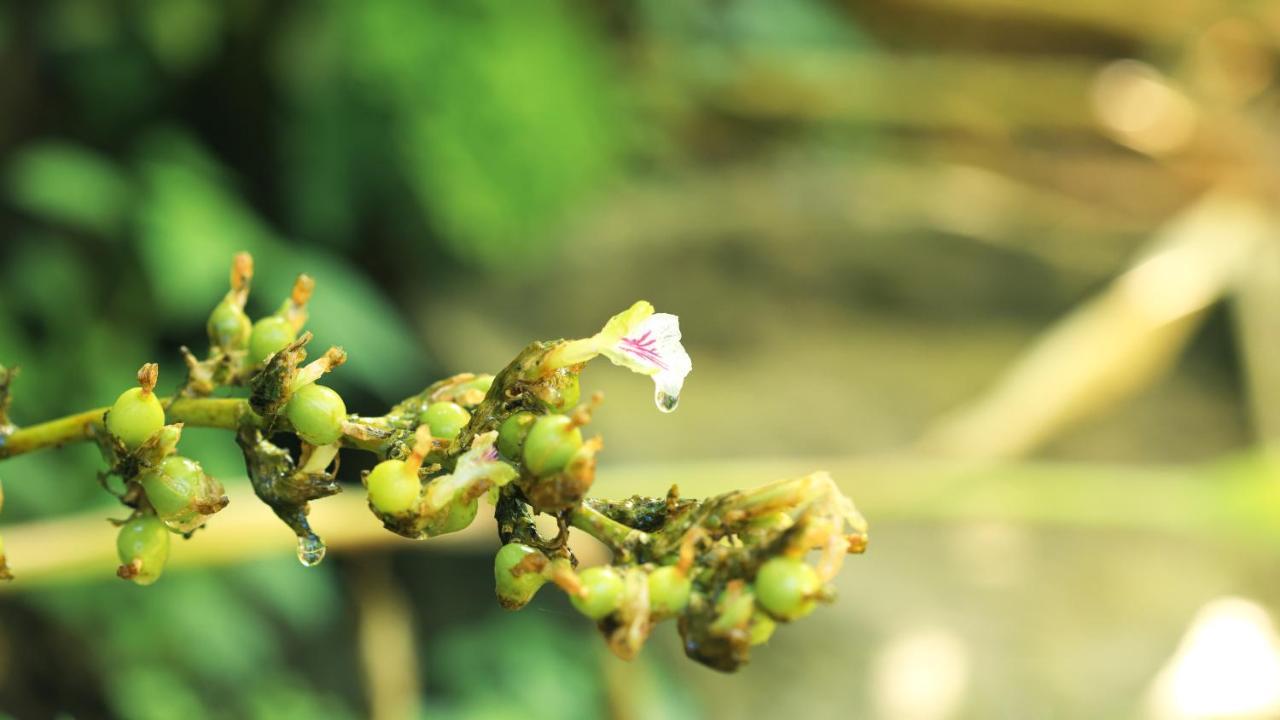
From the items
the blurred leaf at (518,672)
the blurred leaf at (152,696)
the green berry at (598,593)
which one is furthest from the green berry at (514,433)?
the blurred leaf at (518,672)

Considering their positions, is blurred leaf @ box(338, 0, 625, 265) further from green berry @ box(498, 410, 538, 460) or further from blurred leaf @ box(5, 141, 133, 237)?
green berry @ box(498, 410, 538, 460)

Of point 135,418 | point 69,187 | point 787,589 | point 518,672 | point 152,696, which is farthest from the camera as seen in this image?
point 69,187

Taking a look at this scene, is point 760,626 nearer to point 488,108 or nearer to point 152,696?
point 152,696

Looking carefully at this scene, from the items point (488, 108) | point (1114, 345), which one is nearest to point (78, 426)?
point (488, 108)

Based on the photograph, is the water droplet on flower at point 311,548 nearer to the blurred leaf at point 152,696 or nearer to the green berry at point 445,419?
the green berry at point 445,419

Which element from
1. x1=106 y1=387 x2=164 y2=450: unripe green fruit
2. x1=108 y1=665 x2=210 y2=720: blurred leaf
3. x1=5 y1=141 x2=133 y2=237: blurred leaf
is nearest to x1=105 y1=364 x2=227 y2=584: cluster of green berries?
x1=106 y1=387 x2=164 y2=450: unripe green fruit

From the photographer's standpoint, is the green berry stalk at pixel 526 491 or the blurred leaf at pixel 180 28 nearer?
the green berry stalk at pixel 526 491

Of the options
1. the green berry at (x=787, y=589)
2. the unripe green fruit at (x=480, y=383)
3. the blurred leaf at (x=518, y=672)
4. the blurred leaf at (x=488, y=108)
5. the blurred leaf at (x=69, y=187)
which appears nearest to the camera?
the green berry at (x=787, y=589)

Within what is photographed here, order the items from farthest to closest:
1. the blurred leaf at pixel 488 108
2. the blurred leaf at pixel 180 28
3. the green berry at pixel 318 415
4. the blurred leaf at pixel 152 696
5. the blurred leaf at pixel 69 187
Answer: the blurred leaf at pixel 488 108 < the blurred leaf at pixel 180 28 < the blurred leaf at pixel 69 187 < the blurred leaf at pixel 152 696 < the green berry at pixel 318 415
